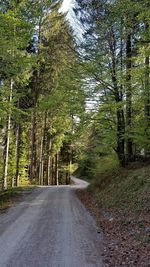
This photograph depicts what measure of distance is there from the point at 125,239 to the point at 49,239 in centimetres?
194

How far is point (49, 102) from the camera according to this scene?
1998cm

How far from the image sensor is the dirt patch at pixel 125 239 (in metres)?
6.93

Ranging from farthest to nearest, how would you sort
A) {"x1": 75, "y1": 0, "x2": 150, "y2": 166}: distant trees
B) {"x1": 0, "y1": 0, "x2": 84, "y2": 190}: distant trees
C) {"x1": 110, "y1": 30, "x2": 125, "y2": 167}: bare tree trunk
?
{"x1": 110, "y1": 30, "x2": 125, "y2": 167}: bare tree trunk, {"x1": 75, "y1": 0, "x2": 150, "y2": 166}: distant trees, {"x1": 0, "y1": 0, "x2": 84, "y2": 190}: distant trees

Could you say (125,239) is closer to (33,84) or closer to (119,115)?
(119,115)

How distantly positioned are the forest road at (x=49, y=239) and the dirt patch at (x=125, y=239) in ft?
0.89

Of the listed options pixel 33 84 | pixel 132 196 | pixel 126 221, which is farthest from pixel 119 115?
pixel 33 84

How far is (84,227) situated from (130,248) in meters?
2.82

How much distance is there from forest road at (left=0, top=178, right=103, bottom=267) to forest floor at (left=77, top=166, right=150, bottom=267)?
34 centimetres

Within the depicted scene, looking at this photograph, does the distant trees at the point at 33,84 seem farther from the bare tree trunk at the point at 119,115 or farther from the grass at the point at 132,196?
the grass at the point at 132,196

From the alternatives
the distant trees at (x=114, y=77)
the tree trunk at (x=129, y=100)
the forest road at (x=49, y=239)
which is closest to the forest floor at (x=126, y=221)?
the forest road at (x=49, y=239)

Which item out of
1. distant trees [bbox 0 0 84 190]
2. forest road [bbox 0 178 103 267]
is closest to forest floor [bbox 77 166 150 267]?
forest road [bbox 0 178 103 267]

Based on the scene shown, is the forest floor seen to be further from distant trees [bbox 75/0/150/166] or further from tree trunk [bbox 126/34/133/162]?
distant trees [bbox 75/0/150/166]

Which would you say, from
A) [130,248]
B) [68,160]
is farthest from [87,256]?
[68,160]

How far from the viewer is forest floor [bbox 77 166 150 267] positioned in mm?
7213
